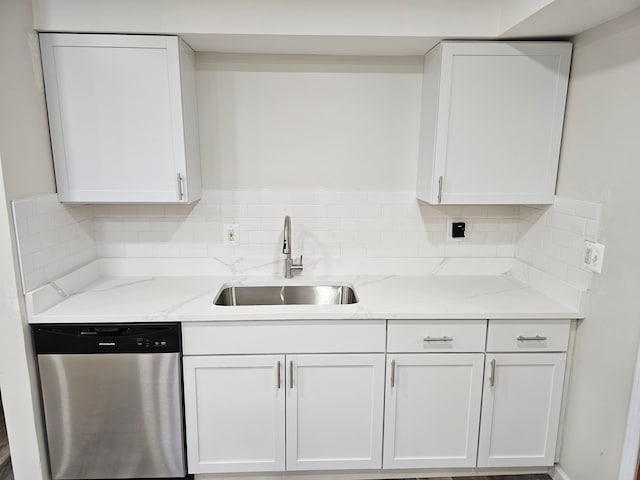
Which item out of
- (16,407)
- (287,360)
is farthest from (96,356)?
(287,360)

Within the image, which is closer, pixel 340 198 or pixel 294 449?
pixel 294 449

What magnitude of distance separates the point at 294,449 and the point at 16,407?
123 centimetres

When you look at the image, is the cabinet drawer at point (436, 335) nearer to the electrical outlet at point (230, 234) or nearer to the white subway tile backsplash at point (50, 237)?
the electrical outlet at point (230, 234)

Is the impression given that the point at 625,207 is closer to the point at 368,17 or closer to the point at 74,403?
the point at 368,17

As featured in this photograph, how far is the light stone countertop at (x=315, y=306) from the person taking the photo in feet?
5.50

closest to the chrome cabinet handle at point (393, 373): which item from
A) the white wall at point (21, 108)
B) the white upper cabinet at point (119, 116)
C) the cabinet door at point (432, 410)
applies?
the cabinet door at point (432, 410)

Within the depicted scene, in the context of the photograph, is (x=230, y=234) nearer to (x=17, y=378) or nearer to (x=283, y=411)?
(x=283, y=411)

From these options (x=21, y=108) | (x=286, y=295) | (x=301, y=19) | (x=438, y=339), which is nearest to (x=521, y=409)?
(x=438, y=339)

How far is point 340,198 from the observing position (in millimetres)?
2215

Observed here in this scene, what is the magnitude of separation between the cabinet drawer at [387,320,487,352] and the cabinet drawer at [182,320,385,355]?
A: 0.07m

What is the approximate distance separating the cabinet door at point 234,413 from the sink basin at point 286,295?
0.48 m

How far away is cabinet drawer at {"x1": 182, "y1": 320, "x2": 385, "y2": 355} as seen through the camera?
5.58 feet

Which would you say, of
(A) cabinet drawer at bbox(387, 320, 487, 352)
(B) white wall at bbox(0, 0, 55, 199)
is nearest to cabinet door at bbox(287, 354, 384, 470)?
(A) cabinet drawer at bbox(387, 320, 487, 352)

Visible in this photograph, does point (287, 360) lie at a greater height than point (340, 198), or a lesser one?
lesser
